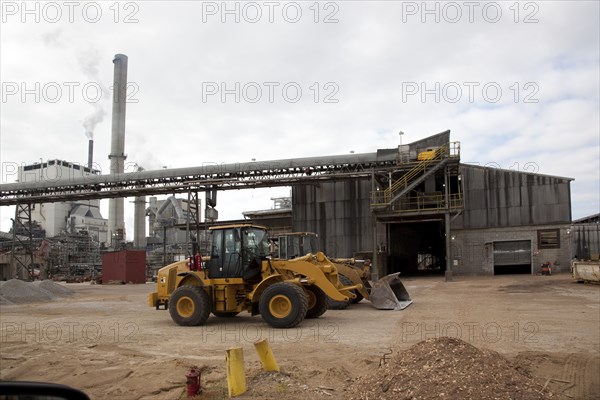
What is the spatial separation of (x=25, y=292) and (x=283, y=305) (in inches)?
632

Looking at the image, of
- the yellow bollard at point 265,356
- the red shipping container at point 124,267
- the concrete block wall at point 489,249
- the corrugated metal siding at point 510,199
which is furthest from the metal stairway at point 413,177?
the yellow bollard at point 265,356

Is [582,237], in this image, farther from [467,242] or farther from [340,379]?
[340,379]

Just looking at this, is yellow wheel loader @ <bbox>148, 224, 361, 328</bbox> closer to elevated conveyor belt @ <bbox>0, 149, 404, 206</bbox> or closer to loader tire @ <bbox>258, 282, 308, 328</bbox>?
loader tire @ <bbox>258, 282, 308, 328</bbox>

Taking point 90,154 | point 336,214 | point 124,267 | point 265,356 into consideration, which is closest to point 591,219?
point 336,214

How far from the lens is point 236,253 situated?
13.1 metres

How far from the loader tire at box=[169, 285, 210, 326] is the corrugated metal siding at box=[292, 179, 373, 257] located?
22.7m

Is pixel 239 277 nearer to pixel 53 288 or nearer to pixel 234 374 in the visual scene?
pixel 234 374

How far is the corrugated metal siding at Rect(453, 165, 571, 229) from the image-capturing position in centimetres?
3422

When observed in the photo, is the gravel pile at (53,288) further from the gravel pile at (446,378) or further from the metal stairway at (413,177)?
the gravel pile at (446,378)

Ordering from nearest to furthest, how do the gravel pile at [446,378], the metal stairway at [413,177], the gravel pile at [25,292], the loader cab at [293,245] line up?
the gravel pile at [446,378] → the loader cab at [293,245] → the gravel pile at [25,292] → the metal stairway at [413,177]

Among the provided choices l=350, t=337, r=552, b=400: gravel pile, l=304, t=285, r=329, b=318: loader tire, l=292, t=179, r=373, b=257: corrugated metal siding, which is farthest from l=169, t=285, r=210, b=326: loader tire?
l=292, t=179, r=373, b=257: corrugated metal siding

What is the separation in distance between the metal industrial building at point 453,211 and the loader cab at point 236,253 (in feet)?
64.1

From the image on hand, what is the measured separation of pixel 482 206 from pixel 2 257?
4176 centimetres

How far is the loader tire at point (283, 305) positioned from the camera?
39.2 feet
